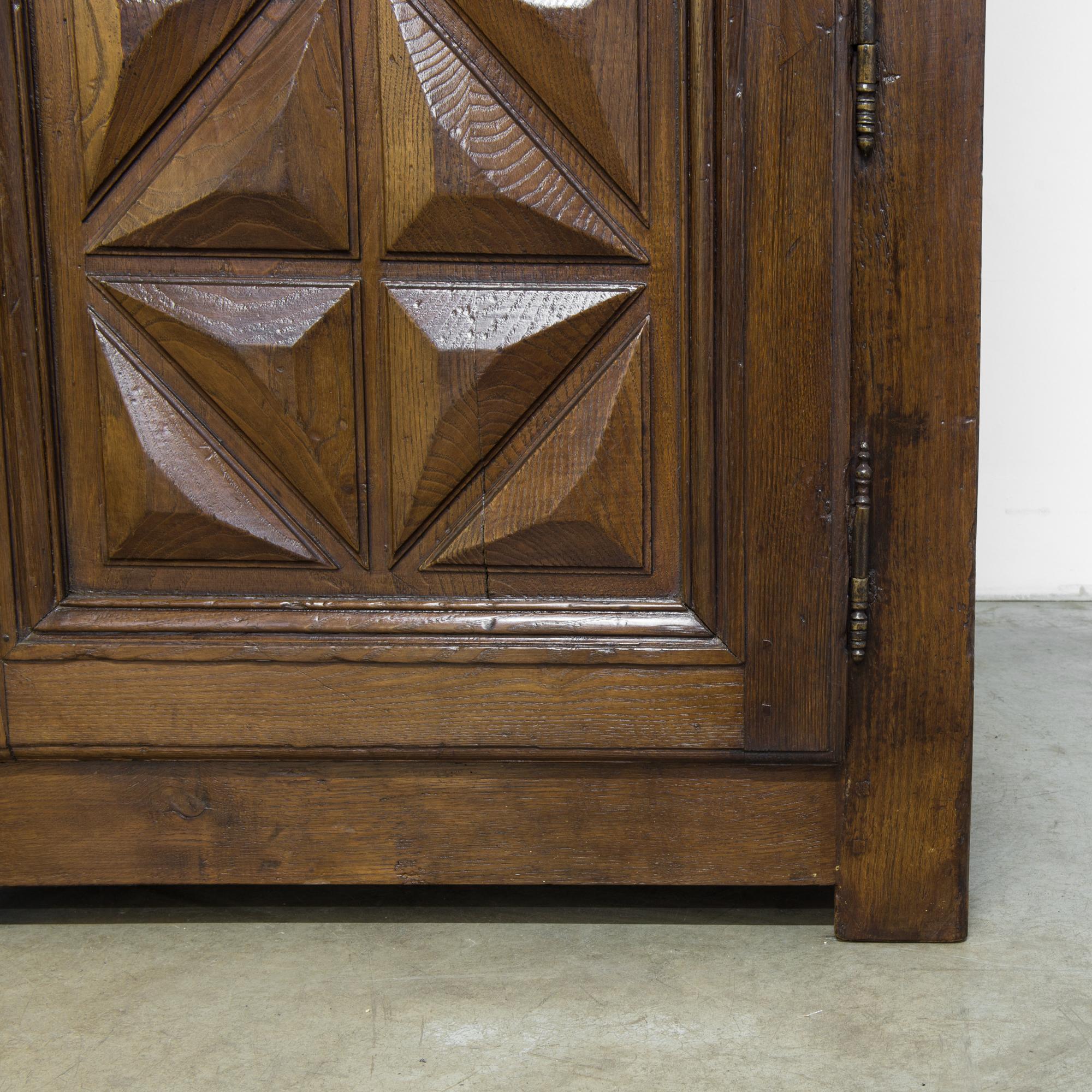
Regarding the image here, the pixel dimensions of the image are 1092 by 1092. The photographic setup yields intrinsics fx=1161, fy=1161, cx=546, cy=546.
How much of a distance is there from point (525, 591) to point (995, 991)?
2.24 feet

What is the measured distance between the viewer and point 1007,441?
3.34 m

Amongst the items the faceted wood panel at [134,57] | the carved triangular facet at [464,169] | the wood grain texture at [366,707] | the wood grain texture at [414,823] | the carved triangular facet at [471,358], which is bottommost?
the wood grain texture at [414,823]

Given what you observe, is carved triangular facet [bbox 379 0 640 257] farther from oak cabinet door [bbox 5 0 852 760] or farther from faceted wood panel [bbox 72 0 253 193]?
faceted wood panel [bbox 72 0 253 193]

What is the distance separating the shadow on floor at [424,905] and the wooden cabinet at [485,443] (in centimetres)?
9

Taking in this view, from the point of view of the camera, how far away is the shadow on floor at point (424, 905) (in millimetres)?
1462

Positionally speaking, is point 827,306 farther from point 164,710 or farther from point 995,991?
point 164,710

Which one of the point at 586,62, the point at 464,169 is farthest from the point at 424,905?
the point at 586,62

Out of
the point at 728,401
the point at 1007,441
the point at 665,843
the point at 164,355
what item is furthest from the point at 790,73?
the point at 1007,441

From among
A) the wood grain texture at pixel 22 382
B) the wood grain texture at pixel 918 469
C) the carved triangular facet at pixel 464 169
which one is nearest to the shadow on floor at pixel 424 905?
the wood grain texture at pixel 918 469

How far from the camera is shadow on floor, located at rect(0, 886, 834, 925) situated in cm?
146

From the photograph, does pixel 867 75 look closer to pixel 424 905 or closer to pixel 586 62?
pixel 586 62

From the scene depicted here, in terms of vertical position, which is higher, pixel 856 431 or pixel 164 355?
pixel 164 355

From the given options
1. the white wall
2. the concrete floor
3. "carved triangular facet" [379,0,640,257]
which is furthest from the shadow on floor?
the white wall

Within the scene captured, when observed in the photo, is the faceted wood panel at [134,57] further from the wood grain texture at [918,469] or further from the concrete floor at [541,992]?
the concrete floor at [541,992]
